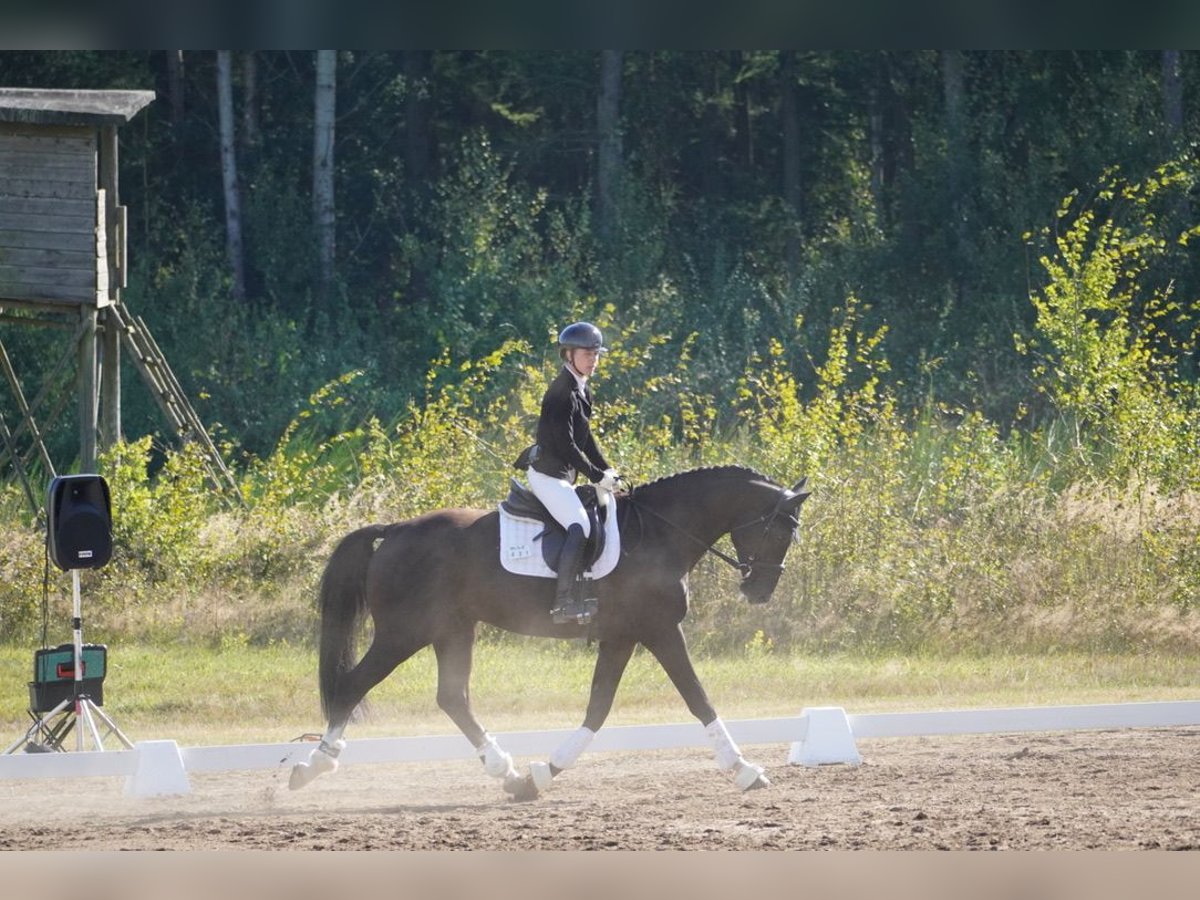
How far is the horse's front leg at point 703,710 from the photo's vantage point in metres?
8.26

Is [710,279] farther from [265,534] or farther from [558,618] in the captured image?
[558,618]

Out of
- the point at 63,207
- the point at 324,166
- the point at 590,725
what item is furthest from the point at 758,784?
the point at 324,166

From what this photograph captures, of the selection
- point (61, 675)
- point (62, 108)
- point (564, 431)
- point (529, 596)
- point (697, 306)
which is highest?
point (697, 306)

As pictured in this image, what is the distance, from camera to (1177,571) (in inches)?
543

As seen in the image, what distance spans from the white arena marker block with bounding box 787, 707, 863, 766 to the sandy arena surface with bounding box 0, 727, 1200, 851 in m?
0.13

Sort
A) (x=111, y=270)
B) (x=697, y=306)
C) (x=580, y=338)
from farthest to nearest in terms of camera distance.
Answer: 1. (x=697, y=306)
2. (x=111, y=270)
3. (x=580, y=338)

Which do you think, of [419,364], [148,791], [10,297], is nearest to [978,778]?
[148,791]

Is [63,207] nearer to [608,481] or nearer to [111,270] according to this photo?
[111,270]

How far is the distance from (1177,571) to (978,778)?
19.3 feet

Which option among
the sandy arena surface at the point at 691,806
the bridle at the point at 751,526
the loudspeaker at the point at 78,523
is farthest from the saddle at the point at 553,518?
the loudspeaker at the point at 78,523

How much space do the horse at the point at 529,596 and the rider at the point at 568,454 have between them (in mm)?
212

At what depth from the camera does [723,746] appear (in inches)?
325

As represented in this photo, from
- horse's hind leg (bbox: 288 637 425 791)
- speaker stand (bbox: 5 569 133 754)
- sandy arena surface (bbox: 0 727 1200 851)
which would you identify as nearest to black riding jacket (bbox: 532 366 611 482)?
horse's hind leg (bbox: 288 637 425 791)

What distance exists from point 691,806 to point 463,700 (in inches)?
Answer: 49.9
